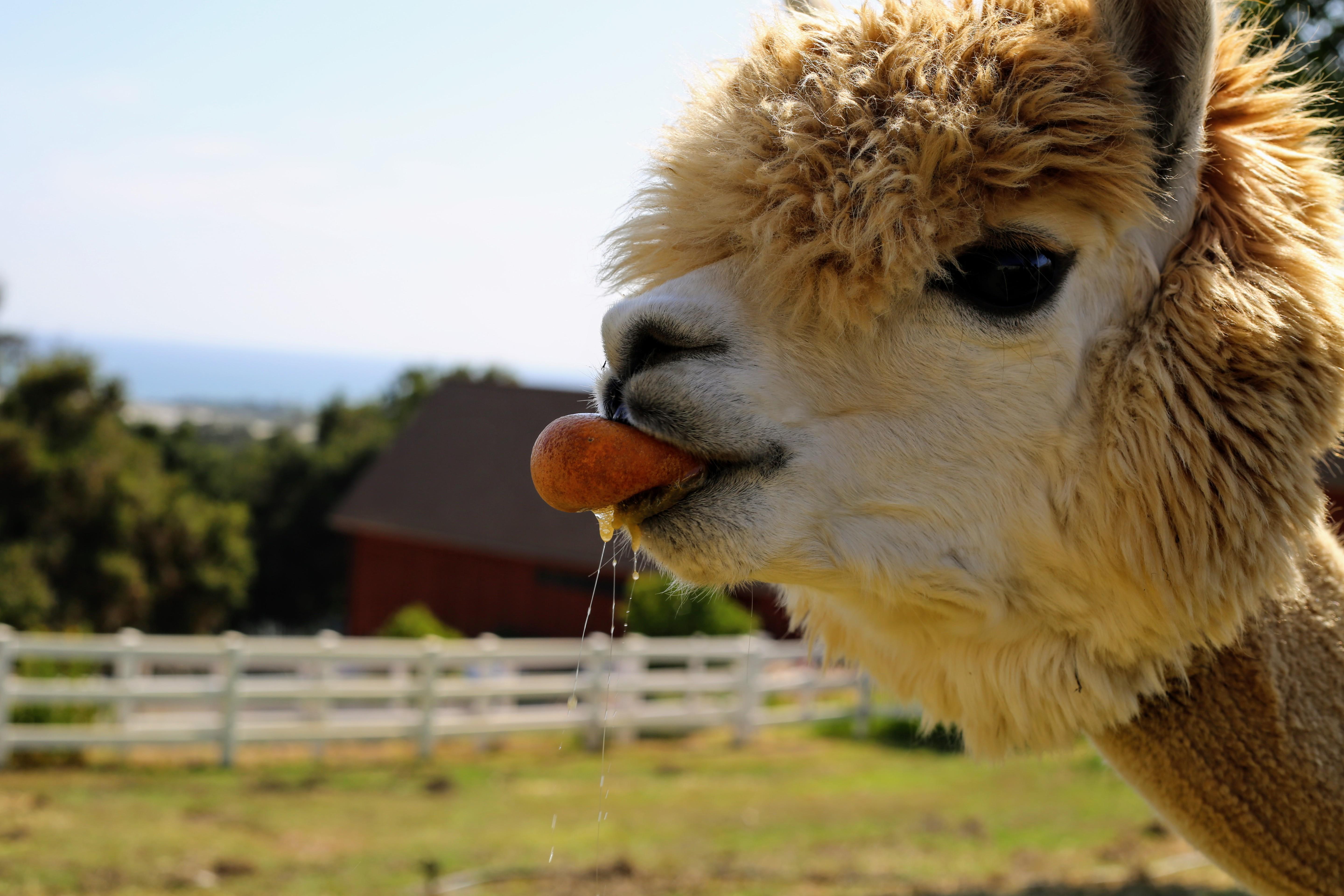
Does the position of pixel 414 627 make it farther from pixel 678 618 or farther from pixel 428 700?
pixel 428 700

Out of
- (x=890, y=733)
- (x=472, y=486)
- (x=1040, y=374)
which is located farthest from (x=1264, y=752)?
(x=472, y=486)

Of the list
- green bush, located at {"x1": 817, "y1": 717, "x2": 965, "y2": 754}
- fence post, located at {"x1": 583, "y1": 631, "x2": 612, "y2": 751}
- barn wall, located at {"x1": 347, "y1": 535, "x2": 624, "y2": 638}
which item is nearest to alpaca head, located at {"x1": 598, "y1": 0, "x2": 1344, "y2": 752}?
fence post, located at {"x1": 583, "y1": 631, "x2": 612, "y2": 751}

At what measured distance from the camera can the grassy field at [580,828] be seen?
6.25 m

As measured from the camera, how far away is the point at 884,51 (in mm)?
1801

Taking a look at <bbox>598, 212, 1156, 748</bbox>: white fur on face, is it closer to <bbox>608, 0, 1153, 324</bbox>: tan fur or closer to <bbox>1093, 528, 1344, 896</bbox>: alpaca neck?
<bbox>608, 0, 1153, 324</bbox>: tan fur

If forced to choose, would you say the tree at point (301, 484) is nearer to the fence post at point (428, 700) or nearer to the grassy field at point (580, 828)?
the fence post at point (428, 700)

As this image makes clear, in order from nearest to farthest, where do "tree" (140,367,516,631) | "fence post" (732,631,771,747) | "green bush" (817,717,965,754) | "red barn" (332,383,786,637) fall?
"green bush" (817,717,965,754) → "fence post" (732,631,771,747) → "red barn" (332,383,786,637) → "tree" (140,367,516,631)

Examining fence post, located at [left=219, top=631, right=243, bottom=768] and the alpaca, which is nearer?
the alpaca

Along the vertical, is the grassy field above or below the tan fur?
below

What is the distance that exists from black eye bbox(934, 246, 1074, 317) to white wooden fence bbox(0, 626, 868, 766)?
6.71 meters

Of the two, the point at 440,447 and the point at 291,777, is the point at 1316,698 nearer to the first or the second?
the point at 291,777

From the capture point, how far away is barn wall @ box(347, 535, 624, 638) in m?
21.6

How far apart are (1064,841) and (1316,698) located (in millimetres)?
6568

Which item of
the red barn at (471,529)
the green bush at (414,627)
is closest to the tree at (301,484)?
the red barn at (471,529)
